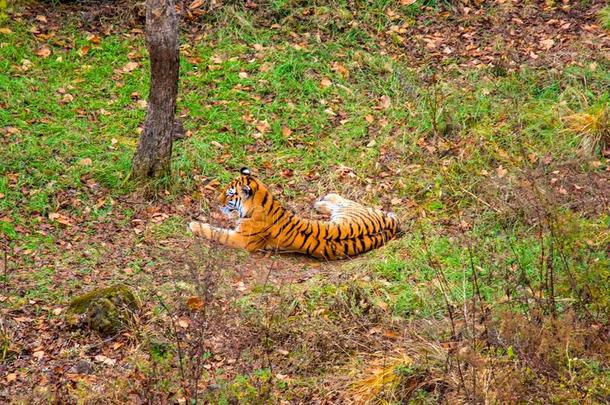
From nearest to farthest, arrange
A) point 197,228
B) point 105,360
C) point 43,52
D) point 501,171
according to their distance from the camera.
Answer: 1. point 105,360
2. point 197,228
3. point 501,171
4. point 43,52

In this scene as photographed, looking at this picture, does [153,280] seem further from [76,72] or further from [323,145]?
[76,72]

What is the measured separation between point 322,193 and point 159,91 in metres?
1.75

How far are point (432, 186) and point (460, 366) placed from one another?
346 centimetres

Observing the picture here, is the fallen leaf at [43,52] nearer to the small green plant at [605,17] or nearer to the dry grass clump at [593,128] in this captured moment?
the dry grass clump at [593,128]

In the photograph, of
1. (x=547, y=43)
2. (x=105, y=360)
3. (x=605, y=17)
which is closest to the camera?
(x=105, y=360)

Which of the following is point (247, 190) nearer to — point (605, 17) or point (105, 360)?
point (105, 360)

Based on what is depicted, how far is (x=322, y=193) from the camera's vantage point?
368 inches

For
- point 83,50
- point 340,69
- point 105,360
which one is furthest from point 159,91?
point 105,360

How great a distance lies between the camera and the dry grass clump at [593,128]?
918cm

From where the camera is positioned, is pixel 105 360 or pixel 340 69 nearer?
pixel 105 360

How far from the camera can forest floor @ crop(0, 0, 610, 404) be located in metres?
6.18

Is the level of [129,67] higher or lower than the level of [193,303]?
higher

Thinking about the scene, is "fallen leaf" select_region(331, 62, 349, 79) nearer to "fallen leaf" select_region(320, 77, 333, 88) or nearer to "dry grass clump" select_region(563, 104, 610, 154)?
"fallen leaf" select_region(320, 77, 333, 88)

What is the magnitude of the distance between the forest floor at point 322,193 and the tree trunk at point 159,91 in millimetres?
242
